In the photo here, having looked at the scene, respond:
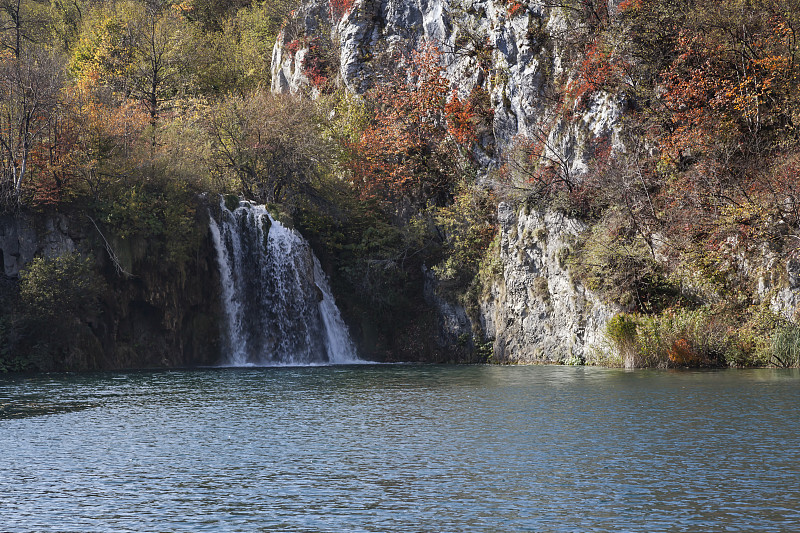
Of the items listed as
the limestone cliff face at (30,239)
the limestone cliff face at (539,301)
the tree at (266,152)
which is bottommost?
the limestone cliff face at (539,301)

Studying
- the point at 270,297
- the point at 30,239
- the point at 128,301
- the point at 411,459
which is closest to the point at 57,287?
the point at 30,239

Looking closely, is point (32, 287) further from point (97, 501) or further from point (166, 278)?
point (97, 501)

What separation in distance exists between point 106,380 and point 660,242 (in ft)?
63.4

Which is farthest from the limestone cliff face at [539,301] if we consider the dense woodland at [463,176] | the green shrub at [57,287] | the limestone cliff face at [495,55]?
the green shrub at [57,287]

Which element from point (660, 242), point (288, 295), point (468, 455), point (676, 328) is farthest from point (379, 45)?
point (468, 455)

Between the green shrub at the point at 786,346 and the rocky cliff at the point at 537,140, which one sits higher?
the rocky cliff at the point at 537,140

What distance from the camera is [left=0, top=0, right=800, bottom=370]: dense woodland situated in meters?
27.4

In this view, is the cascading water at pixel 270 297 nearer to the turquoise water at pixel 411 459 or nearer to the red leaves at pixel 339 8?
the turquoise water at pixel 411 459

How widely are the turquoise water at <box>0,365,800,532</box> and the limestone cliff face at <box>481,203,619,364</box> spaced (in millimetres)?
9276

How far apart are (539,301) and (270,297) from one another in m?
11.3

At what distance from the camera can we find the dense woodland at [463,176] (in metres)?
27.4

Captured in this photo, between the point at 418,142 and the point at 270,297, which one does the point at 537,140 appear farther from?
the point at 270,297

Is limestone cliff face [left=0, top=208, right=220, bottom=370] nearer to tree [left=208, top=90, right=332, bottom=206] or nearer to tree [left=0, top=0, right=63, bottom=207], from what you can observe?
tree [left=0, top=0, right=63, bottom=207]

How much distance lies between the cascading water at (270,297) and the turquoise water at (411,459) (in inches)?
499
